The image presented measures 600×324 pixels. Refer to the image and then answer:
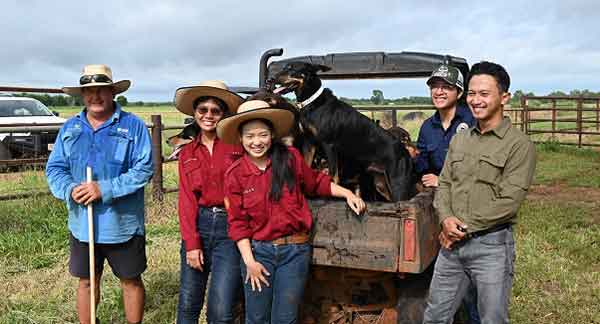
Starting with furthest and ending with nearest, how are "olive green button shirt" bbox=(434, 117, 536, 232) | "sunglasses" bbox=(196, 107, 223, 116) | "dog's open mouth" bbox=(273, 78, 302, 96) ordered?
"dog's open mouth" bbox=(273, 78, 302, 96), "sunglasses" bbox=(196, 107, 223, 116), "olive green button shirt" bbox=(434, 117, 536, 232)

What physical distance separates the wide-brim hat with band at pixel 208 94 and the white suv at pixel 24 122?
4.56 m

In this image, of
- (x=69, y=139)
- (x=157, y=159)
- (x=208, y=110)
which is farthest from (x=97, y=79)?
(x=157, y=159)

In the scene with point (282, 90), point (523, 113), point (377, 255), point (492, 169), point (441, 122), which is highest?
point (523, 113)

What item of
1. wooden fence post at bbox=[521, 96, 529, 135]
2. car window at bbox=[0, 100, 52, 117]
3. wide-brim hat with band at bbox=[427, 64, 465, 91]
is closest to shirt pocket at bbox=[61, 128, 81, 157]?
wide-brim hat with band at bbox=[427, 64, 465, 91]

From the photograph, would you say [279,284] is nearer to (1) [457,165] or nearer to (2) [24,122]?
(1) [457,165]

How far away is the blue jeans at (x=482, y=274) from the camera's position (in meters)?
2.71

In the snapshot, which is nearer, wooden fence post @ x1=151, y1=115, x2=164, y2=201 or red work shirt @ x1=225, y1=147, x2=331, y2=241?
red work shirt @ x1=225, y1=147, x2=331, y2=241

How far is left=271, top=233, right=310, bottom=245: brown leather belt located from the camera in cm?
285

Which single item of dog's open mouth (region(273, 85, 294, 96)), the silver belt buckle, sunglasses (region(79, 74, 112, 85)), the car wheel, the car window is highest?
the car window

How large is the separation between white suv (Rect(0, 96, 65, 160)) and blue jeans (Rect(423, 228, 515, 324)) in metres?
5.81

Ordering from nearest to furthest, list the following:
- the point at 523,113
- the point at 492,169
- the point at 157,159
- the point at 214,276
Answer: the point at 492,169 → the point at 214,276 → the point at 157,159 → the point at 523,113

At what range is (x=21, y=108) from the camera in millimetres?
11594

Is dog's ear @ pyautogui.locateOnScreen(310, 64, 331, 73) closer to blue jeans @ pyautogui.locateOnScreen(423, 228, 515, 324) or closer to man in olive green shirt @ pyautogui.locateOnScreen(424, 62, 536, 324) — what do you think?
man in olive green shirt @ pyautogui.locateOnScreen(424, 62, 536, 324)

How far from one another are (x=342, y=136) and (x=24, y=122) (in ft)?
25.6
